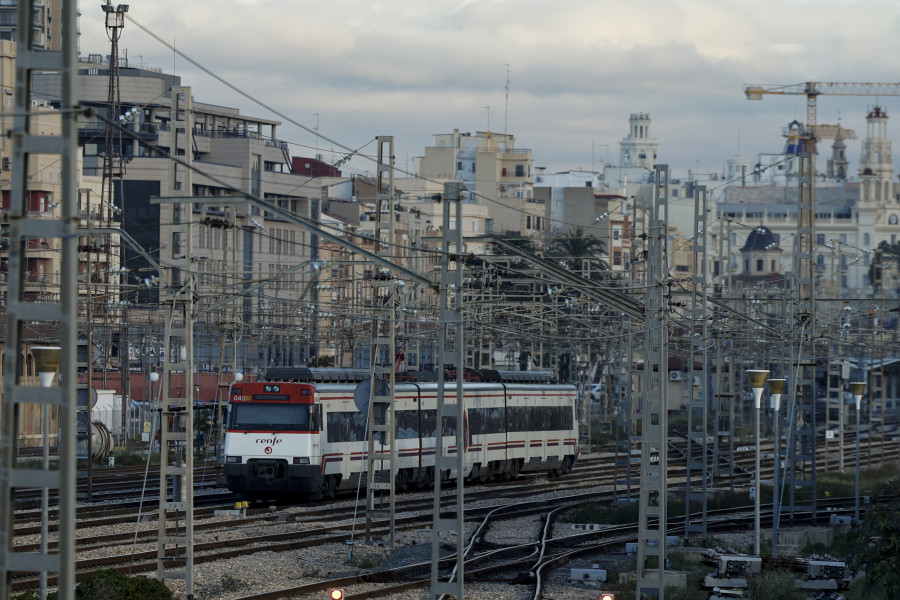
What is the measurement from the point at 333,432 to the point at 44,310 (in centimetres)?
2482

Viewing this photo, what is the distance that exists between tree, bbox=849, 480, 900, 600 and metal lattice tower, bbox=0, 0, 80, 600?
14.5 metres

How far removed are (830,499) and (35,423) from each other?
96.8 feet

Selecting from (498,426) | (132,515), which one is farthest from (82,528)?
(498,426)

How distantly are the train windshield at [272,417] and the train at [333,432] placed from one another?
0.02 m

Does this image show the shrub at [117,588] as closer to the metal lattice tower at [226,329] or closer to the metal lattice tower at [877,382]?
the metal lattice tower at [226,329]

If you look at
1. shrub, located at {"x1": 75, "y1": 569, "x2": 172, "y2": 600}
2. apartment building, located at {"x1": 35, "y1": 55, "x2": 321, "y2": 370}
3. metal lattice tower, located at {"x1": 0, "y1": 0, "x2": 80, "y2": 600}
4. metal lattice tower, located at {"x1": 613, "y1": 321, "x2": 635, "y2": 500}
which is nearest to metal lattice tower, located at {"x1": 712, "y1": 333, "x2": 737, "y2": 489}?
metal lattice tower, located at {"x1": 613, "y1": 321, "x2": 635, "y2": 500}

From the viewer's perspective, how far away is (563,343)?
7431 centimetres

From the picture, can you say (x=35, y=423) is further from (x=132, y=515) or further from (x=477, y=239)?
(x=477, y=239)

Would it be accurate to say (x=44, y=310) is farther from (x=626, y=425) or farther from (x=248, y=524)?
(x=626, y=425)

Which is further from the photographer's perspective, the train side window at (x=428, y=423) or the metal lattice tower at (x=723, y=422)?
the metal lattice tower at (x=723, y=422)

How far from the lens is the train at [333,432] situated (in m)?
35.2

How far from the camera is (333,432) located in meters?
36.1

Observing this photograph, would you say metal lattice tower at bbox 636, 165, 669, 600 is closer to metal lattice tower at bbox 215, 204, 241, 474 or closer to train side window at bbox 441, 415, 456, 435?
metal lattice tower at bbox 215, 204, 241, 474

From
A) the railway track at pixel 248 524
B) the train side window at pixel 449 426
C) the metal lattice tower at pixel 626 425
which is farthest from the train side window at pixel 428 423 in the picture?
the metal lattice tower at pixel 626 425
